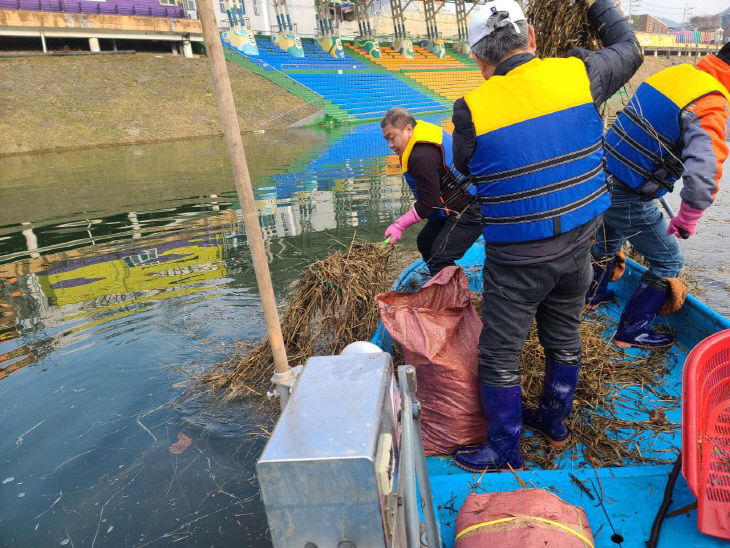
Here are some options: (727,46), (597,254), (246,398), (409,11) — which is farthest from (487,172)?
(409,11)

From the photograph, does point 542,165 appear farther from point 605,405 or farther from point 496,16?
point 605,405

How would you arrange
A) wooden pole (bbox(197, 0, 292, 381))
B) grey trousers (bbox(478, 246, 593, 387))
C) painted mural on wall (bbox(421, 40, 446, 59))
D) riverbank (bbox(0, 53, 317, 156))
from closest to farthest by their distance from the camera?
wooden pole (bbox(197, 0, 292, 381))
grey trousers (bbox(478, 246, 593, 387))
riverbank (bbox(0, 53, 317, 156))
painted mural on wall (bbox(421, 40, 446, 59))

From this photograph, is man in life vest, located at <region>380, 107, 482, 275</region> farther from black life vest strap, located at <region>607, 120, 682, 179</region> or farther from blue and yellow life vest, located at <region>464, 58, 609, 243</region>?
blue and yellow life vest, located at <region>464, 58, 609, 243</region>

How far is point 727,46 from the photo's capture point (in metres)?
2.81

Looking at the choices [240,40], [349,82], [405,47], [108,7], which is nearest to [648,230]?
[349,82]

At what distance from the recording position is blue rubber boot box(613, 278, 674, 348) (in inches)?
129

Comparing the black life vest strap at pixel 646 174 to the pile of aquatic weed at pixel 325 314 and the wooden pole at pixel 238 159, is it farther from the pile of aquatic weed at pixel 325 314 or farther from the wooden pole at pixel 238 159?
the wooden pole at pixel 238 159

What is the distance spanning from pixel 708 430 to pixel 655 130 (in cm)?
175

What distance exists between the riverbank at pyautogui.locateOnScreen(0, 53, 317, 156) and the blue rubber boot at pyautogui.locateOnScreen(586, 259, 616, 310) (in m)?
22.1

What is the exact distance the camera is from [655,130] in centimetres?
296

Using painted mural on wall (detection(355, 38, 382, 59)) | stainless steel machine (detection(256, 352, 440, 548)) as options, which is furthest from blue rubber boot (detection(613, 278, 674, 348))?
painted mural on wall (detection(355, 38, 382, 59))

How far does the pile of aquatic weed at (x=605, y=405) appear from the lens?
2.40 metres

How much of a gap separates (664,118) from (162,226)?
7.60m

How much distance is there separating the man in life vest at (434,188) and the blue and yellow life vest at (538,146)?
132 cm
